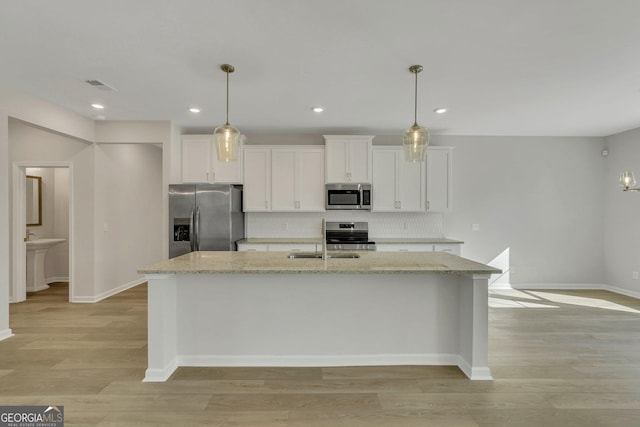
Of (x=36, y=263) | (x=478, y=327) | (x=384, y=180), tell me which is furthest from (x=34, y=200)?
(x=478, y=327)

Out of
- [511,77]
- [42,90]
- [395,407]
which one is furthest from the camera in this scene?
[42,90]

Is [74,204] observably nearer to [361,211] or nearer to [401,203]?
[361,211]

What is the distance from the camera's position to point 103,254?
4.77 metres

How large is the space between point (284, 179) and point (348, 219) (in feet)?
Answer: 4.27

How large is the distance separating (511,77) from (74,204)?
5814 mm

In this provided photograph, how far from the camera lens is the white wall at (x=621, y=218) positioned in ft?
16.2

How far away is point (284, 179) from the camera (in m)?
5.01

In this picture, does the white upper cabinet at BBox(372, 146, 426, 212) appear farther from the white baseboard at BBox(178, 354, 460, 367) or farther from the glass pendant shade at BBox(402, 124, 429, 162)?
the white baseboard at BBox(178, 354, 460, 367)

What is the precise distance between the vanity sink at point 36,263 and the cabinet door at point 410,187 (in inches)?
235

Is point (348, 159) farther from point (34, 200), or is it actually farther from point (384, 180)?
point (34, 200)

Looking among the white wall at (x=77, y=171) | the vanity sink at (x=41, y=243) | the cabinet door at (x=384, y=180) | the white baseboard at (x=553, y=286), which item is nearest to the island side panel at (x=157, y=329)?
the white wall at (x=77, y=171)

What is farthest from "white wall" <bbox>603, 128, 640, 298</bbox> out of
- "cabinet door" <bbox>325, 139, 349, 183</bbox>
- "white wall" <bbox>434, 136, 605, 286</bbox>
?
"cabinet door" <bbox>325, 139, 349, 183</bbox>

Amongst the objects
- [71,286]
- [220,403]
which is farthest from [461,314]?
[71,286]

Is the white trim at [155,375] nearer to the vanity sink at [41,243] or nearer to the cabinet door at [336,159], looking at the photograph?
the cabinet door at [336,159]
